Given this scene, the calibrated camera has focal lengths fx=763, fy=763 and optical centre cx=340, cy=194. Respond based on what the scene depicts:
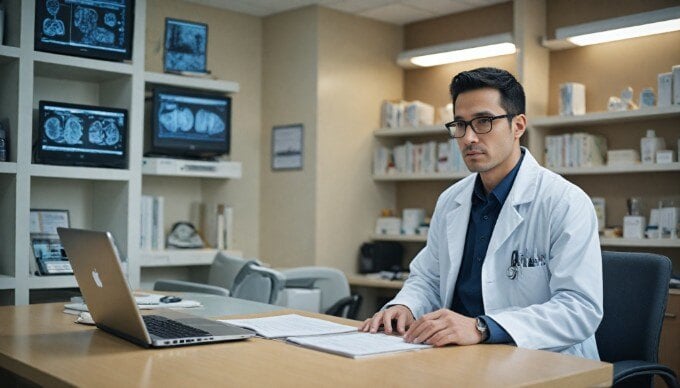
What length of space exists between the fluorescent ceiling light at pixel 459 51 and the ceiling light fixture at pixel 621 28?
31 centimetres

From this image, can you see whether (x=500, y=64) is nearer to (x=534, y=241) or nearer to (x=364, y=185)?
(x=364, y=185)

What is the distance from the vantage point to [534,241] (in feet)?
7.14

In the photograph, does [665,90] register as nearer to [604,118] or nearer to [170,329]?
[604,118]

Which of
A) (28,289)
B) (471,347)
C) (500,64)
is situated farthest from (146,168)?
(471,347)

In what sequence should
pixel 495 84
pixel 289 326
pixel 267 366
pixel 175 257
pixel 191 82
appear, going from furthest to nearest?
pixel 191 82
pixel 175 257
pixel 495 84
pixel 289 326
pixel 267 366

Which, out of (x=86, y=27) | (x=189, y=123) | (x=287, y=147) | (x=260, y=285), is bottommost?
(x=260, y=285)

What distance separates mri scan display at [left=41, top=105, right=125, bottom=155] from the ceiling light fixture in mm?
2840

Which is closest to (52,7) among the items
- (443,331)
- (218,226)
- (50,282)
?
(50,282)

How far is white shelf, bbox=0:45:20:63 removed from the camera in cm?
391

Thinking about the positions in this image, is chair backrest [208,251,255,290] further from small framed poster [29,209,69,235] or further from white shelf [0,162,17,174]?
white shelf [0,162,17,174]

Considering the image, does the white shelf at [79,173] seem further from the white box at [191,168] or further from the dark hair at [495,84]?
the dark hair at [495,84]

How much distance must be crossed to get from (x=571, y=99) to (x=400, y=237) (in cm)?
162

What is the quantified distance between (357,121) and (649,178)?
2141 millimetres

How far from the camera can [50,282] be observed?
4.09 meters
